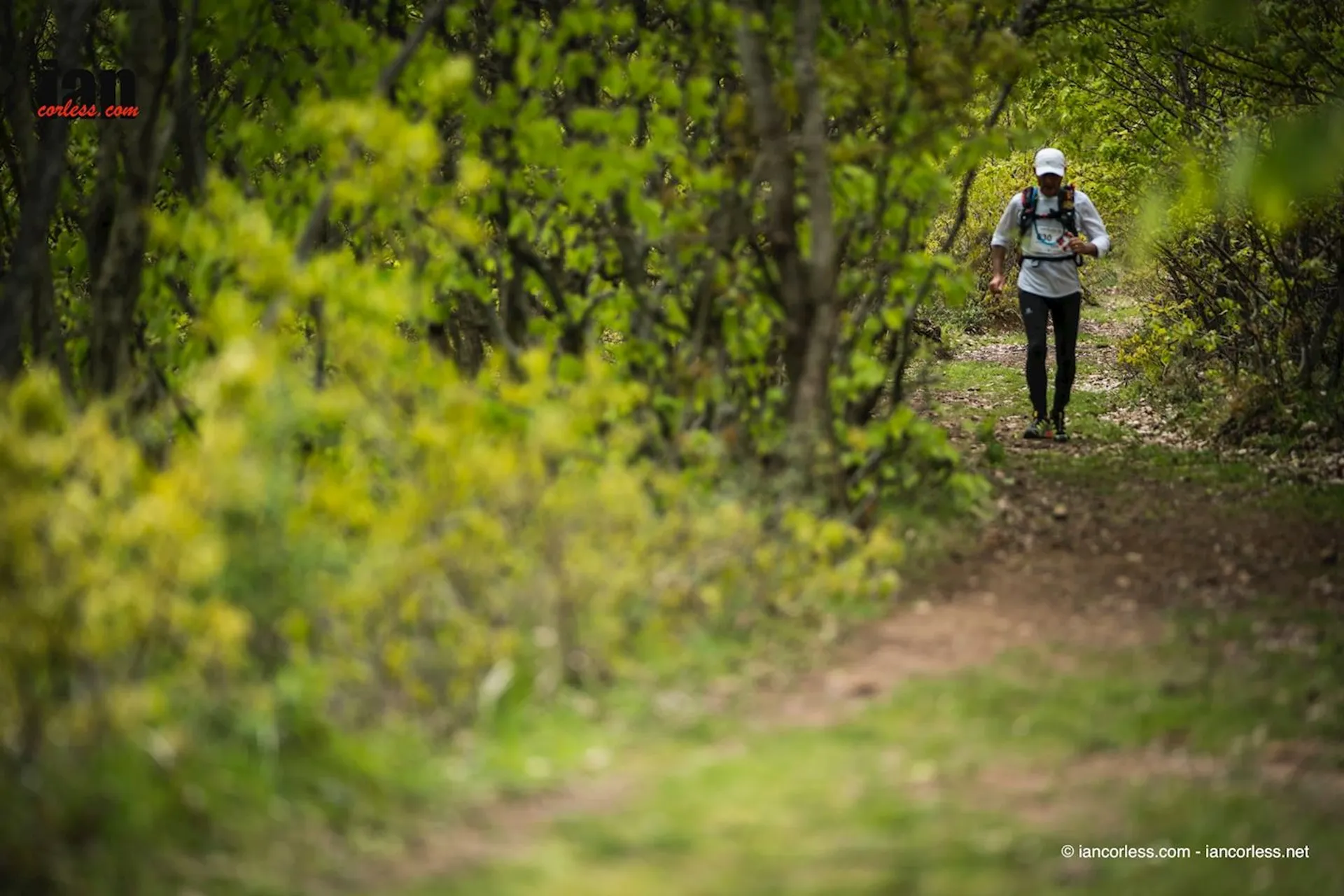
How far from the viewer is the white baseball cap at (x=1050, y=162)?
11.8 metres

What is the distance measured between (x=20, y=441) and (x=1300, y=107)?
1094 centimetres

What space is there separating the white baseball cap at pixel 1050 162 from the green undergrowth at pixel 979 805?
22.5 feet

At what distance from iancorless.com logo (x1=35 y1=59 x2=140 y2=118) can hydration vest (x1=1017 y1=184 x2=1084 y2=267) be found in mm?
6828

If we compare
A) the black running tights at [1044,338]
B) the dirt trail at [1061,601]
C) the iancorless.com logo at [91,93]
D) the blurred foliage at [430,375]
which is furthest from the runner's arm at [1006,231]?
the iancorless.com logo at [91,93]

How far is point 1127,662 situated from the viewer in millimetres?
5934

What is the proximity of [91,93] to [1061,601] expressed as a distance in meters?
6.80

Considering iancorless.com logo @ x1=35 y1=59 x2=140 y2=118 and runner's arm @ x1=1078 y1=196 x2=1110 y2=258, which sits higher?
iancorless.com logo @ x1=35 y1=59 x2=140 y2=118

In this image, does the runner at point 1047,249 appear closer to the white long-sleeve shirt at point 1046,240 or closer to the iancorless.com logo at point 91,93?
the white long-sleeve shirt at point 1046,240

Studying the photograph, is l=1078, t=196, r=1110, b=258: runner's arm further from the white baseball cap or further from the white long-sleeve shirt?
the white baseball cap

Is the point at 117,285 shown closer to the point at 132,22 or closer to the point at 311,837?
the point at 132,22

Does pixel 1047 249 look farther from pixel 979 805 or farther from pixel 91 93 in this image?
pixel 979 805

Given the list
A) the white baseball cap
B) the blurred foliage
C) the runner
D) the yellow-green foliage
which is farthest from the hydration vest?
the yellow-green foliage

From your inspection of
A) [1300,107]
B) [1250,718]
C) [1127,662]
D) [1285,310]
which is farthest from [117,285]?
[1285,310]

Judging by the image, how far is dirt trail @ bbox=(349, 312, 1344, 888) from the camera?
4453 mm
